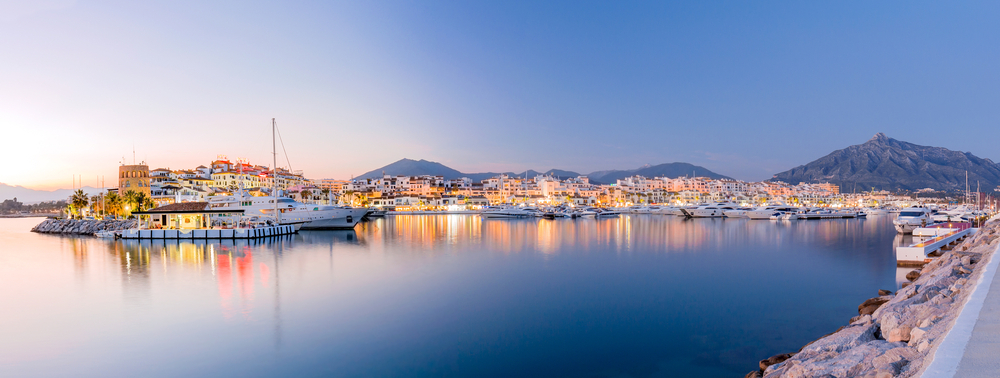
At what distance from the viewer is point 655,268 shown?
18094mm

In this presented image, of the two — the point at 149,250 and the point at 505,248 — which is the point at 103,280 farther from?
the point at 505,248

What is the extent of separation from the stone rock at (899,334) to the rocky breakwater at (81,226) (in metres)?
44.9

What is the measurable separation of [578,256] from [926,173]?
670 ft

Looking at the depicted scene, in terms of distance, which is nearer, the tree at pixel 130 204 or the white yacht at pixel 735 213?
the tree at pixel 130 204

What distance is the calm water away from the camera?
8.01 metres

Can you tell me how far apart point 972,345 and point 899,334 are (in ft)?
6.26

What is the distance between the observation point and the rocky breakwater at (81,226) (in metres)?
38.5

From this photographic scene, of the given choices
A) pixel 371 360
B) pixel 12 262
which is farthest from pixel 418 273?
pixel 12 262

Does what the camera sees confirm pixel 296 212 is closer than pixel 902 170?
Yes

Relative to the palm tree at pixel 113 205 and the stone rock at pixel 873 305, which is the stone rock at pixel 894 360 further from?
the palm tree at pixel 113 205

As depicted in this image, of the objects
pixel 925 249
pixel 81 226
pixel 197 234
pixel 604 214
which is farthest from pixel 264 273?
pixel 604 214

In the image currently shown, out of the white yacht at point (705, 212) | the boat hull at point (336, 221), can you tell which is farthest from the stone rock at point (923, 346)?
the white yacht at point (705, 212)

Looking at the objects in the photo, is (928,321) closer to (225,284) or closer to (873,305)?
(873,305)

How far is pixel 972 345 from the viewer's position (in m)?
3.53
